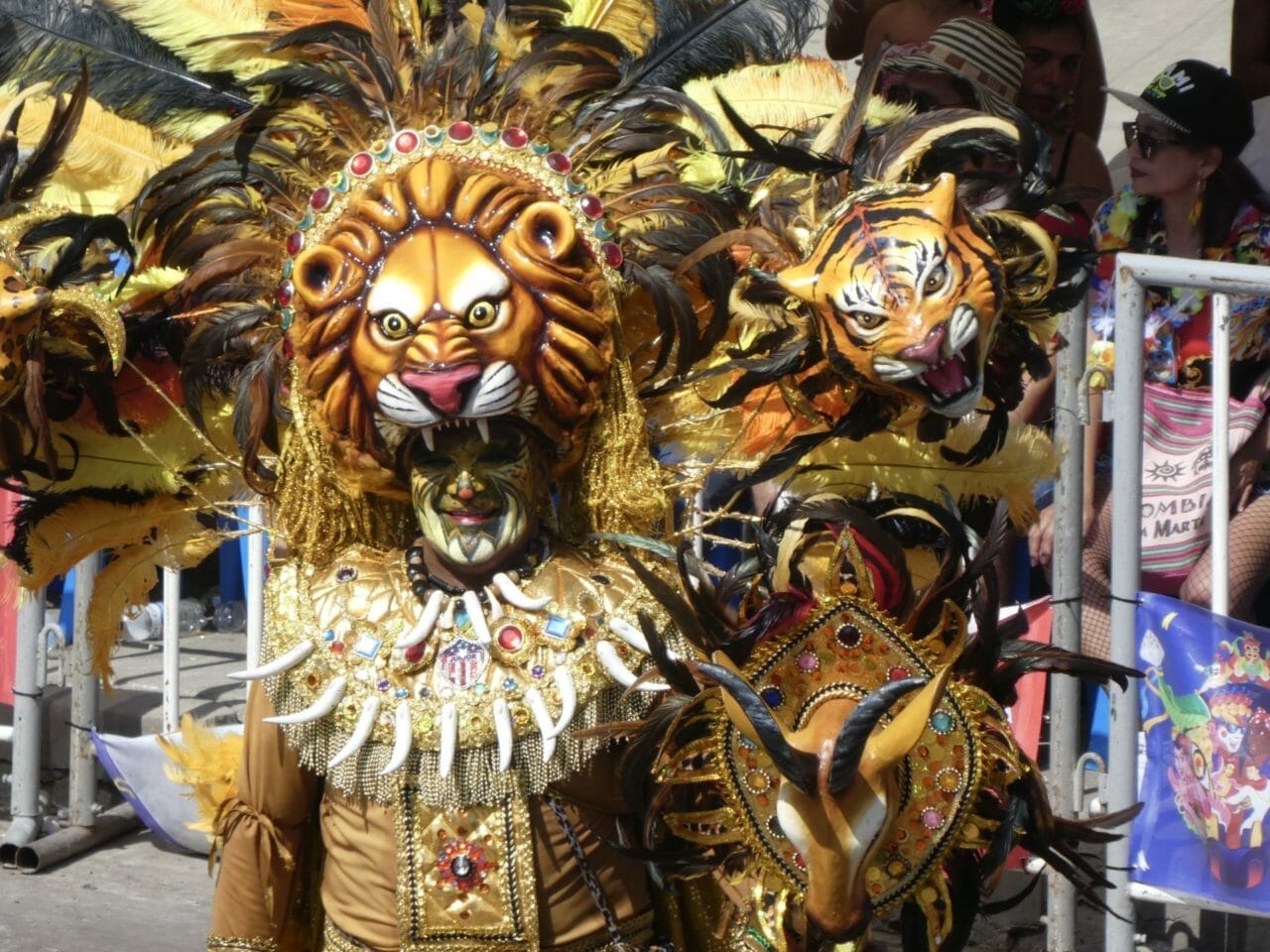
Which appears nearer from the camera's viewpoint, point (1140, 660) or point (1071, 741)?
point (1140, 660)

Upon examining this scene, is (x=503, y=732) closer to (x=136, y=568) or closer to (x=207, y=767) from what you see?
(x=207, y=767)

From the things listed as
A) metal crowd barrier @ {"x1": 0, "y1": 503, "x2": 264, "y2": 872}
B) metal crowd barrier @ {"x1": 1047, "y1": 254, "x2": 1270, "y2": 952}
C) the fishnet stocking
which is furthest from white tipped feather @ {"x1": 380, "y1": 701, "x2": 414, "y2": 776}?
metal crowd barrier @ {"x1": 0, "y1": 503, "x2": 264, "y2": 872}

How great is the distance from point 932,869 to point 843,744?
0.90ft

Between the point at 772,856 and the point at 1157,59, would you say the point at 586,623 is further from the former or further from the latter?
the point at 1157,59

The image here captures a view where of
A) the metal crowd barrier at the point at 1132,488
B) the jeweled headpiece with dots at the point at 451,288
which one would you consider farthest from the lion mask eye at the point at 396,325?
the metal crowd barrier at the point at 1132,488

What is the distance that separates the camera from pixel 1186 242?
4.35m

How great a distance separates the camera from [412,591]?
268cm

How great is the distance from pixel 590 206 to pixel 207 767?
3.55 feet

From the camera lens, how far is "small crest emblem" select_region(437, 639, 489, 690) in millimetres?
2611

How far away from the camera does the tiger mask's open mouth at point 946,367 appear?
232 cm

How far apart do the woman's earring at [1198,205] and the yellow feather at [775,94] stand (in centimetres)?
183

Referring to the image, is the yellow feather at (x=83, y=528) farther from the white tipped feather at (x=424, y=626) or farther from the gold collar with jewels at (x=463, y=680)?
the white tipped feather at (x=424, y=626)

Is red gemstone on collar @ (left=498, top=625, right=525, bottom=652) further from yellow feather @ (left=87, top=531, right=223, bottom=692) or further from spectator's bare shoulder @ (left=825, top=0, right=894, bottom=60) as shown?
spectator's bare shoulder @ (left=825, top=0, right=894, bottom=60)

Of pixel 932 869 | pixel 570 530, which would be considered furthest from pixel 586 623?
pixel 932 869
